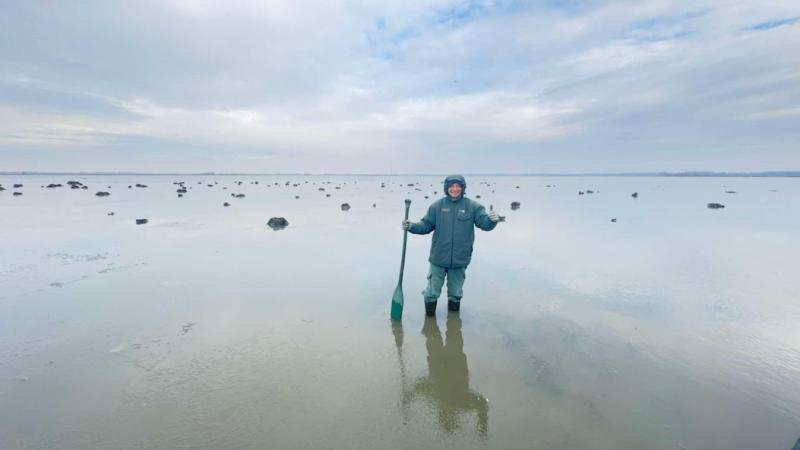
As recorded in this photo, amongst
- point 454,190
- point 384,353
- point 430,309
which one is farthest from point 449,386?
point 454,190

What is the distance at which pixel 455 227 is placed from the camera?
8109 millimetres

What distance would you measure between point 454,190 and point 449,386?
3869 millimetres

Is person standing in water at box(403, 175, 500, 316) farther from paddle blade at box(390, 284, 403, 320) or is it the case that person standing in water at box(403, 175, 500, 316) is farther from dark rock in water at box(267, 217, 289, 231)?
dark rock in water at box(267, 217, 289, 231)

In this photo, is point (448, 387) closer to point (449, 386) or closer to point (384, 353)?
point (449, 386)

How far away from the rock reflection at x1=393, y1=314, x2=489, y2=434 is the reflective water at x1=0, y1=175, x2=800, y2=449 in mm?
32

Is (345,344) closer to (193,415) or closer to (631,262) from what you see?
(193,415)

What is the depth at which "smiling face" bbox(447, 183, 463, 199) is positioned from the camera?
808cm

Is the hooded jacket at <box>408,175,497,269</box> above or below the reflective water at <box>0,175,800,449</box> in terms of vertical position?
above

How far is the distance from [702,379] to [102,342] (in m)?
9.77

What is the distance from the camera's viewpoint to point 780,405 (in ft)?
17.3

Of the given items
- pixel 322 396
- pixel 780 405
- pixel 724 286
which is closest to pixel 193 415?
pixel 322 396

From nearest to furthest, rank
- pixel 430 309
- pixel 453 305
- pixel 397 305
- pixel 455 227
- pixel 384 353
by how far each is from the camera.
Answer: pixel 384 353 < pixel 455 227 < pixel 397 305 < pixel 430 309 < pixel 453 305

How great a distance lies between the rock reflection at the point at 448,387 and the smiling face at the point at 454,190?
2764mm

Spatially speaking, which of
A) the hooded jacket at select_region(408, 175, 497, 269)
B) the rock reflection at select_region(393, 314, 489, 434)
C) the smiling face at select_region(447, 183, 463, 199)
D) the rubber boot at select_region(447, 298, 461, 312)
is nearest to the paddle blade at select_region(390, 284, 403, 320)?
the rock reflection at select_region(393, 314, 489, 434)
